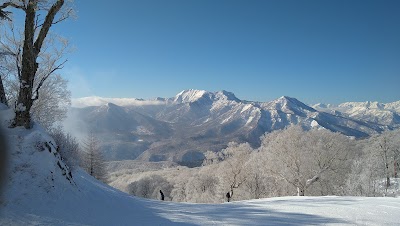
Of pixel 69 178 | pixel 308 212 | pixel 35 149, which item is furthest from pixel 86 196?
pixel 308 212

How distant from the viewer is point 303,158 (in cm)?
4053

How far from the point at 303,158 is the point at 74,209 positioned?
36615 mm

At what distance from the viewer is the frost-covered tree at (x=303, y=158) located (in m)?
41.1

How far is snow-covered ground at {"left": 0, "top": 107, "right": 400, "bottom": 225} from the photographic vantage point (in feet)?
28.6

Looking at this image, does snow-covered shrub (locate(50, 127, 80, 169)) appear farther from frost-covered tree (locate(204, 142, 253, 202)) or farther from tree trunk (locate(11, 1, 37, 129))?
frost-covered tree (locate(204, 142, 253, 202))

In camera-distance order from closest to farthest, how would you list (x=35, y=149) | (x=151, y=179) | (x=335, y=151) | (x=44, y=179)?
(x=44, y=179)
(x=35, y=149)
(x=335, y=151)
(x=151, y=179)

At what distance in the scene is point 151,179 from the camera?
363ft

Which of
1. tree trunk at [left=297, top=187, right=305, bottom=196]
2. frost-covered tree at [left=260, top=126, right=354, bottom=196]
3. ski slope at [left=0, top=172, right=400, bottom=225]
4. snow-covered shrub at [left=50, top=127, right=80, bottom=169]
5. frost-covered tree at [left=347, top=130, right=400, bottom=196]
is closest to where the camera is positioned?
ski slope at [left=0, top=172, right=400, bottom=225]

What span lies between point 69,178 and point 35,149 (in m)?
1.86

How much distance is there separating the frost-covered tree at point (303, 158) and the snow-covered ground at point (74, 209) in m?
29.2

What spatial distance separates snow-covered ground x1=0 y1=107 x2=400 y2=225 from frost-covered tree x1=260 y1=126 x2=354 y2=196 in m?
29.2

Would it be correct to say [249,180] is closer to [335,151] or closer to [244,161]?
[244,161]

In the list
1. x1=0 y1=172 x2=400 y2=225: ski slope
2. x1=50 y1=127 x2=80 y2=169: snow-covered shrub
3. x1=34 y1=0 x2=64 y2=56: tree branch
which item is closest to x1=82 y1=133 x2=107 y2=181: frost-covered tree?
x1=50 y1=127 x2=80 y2=169: snow-covered shrub

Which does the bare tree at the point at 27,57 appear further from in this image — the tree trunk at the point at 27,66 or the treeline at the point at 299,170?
the treeline at the point at 299,170
